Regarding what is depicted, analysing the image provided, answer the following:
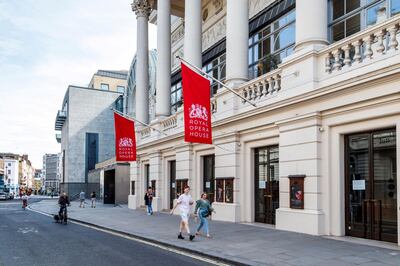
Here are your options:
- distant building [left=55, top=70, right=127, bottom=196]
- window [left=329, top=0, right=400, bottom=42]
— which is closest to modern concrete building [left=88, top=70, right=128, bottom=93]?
distant building [left=55, top=70, right=127, bottom=196]

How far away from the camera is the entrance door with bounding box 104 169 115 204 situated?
136 feet

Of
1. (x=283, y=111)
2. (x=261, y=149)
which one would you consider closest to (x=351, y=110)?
(x=283, y=111)

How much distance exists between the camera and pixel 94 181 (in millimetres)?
63250

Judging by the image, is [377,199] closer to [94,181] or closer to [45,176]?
[94,181]

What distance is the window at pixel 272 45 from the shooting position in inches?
781

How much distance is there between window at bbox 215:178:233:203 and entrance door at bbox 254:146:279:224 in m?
1.03

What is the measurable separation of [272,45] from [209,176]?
6.78 meters

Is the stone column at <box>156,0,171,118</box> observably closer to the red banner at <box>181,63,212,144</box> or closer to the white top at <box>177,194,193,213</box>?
the red banner at <box>181,63,212,144</box>

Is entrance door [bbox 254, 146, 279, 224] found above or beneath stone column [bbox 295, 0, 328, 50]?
beneath

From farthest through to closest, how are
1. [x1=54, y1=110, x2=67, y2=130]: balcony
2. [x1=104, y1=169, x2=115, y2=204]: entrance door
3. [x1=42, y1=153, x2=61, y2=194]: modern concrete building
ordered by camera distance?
[x1=42, y1=153, x2=61, y2=194]: modern concrete building < [x1=54, y1=110, x2=67, y2=130]: balcony < [x1=104, y1=169, x2=115, y2=204]: entrance door

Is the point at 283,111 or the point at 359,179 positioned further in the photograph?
the point at 283,111

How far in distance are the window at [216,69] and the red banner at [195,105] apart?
8991 mm

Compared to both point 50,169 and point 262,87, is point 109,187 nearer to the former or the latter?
point 262,87

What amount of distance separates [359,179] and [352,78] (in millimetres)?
2770
